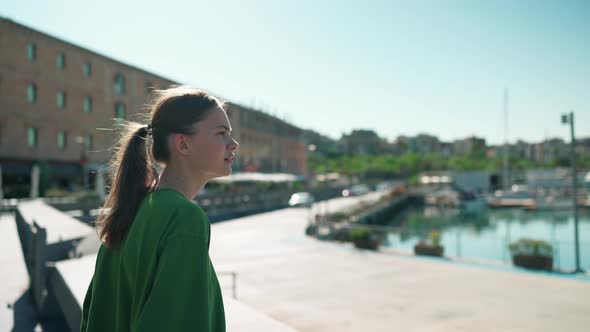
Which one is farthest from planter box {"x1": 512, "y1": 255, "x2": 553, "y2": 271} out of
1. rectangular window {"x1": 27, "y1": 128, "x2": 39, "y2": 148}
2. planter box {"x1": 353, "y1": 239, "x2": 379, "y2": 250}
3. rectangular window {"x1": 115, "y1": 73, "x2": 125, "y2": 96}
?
rectangular window {"x1": 115, "y1": 73, "x2": 125, "y2": 96}

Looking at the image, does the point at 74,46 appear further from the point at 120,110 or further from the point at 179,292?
the point at 179,292

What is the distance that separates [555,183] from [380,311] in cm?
9565

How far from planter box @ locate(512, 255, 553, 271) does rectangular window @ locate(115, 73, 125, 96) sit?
37606 millimetres

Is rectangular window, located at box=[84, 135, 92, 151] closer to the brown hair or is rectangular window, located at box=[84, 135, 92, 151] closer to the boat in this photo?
the brown hair

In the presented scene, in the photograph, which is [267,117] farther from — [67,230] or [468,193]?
[67,230]

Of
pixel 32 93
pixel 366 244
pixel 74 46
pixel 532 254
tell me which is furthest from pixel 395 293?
pixel 74 46

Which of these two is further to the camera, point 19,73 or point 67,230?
point 19,73

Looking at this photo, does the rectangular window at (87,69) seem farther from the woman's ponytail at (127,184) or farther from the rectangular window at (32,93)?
the woman's ponytail at (127,184)

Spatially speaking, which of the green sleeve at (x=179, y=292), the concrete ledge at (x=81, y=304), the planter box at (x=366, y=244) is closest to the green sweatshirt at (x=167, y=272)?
the green sleeve at (x=179, y=292)

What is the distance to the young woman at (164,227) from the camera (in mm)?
1209

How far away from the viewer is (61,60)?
118 feet

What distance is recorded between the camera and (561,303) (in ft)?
31.9

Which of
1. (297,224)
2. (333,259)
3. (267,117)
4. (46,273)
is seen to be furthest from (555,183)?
(46,273)

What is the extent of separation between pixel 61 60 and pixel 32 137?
7044mm
